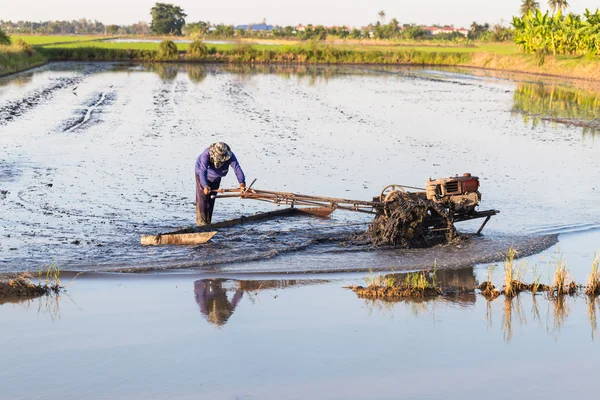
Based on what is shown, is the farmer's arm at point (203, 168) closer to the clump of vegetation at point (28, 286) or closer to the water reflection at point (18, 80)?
the clump of vegetation at point (28, 286)

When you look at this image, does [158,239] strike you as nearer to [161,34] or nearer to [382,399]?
[382,399]

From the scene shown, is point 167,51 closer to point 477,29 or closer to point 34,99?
point 34,99

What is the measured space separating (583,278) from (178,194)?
6962 millimetres

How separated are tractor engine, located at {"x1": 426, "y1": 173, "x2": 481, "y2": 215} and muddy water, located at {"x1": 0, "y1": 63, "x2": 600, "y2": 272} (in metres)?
0.59

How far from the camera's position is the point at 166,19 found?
139125 mm

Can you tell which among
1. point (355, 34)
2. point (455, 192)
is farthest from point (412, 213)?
point (355, 34)

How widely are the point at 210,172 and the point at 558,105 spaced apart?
25564 mm

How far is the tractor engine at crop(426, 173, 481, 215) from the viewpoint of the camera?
10820 mm

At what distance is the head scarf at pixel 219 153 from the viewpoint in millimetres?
10719

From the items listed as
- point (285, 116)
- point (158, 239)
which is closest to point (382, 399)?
point (158, 239)

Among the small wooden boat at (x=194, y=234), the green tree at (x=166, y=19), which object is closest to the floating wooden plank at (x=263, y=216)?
the small wooden boat at (x=194, y=234)

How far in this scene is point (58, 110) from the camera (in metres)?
28.4

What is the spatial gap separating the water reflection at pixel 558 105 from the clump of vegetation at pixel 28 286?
20010 mm

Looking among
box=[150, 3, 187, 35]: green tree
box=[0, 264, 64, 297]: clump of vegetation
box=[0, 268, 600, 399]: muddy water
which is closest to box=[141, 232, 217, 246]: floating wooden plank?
box=[0, 268, 600, 399]: muddy water
